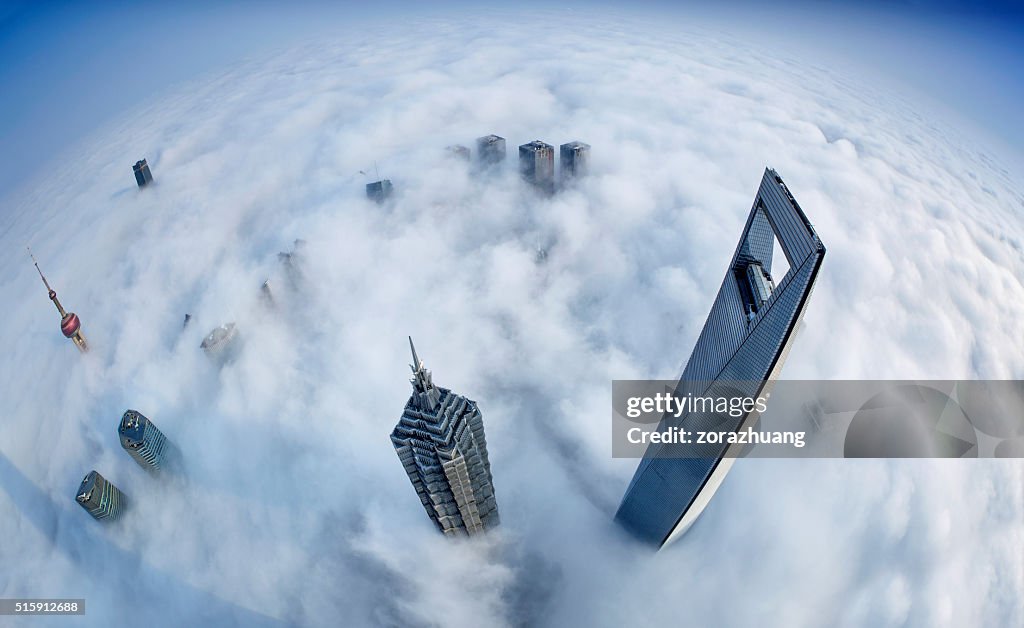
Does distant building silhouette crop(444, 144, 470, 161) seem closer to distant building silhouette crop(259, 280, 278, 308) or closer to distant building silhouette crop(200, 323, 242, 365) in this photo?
distant building silhouette crop(259, 280, 278, 308)

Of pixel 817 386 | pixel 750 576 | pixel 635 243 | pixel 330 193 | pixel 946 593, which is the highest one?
pixel 330 193

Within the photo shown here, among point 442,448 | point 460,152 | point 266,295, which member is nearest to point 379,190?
point 460,152

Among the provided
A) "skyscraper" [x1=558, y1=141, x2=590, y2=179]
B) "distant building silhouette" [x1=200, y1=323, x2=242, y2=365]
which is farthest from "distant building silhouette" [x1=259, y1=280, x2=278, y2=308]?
"skyscraper" [x1=558, y1=141, x2=590, y2=179]

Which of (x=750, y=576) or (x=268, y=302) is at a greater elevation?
(x=268, y=302)

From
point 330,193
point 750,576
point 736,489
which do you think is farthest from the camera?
point 330,193

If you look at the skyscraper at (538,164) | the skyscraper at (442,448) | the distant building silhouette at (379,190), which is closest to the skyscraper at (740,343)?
the skyscraper at (442,448)

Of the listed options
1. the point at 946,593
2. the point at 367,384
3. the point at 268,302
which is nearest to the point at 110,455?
the point at 268,302

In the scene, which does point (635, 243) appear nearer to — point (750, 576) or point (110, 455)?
point (750, 576)
